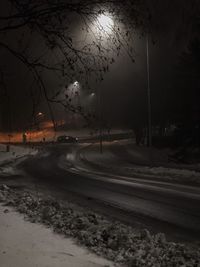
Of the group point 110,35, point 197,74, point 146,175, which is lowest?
point 146,175

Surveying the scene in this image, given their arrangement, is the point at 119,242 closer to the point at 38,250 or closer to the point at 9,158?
the point at 38,250

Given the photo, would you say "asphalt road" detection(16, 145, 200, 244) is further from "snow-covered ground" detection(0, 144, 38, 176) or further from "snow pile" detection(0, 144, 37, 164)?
"snow pile" detection(0, 144, 37, 164)

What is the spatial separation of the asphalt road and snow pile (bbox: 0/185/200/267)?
76.6 inches

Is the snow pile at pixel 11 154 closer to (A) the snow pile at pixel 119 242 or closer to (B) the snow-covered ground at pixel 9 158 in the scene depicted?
(B) the snow-covered ground at pixel 9 158

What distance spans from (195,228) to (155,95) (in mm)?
44152

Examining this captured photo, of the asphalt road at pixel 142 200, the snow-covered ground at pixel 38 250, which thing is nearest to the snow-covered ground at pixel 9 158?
the asphalt road at pixel 142 200

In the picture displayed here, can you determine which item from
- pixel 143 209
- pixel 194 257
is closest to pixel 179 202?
pixel 143 209

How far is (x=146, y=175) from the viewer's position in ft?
88.3

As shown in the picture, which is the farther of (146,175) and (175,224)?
(146,175)

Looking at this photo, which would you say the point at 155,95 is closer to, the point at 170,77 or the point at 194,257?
the point at 170,77

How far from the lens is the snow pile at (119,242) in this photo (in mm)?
7207

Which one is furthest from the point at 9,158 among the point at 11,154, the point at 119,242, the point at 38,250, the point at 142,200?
the point at 38,250

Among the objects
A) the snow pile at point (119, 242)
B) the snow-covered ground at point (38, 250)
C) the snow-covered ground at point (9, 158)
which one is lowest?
the snow-covered ground at point (9, 158)

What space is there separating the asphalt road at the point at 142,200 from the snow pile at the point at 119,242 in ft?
6.38
